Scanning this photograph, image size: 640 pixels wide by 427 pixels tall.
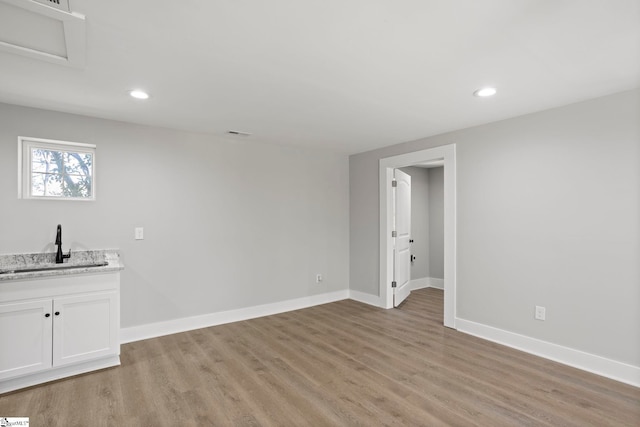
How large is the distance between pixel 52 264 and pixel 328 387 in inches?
110

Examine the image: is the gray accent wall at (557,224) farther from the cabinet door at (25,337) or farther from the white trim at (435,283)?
the cabinet door at (25,337)

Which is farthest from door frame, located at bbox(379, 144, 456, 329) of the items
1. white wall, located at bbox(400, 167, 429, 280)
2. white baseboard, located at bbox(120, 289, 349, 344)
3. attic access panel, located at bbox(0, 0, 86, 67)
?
attic access panel, located at bbox(0, 0, 86, 67)

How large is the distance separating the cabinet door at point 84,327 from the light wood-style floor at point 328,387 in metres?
0.20

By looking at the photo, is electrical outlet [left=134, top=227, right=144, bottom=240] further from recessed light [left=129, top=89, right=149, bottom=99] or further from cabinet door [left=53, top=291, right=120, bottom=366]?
recessed light [left=129, top=89, right=149, bottom=99]

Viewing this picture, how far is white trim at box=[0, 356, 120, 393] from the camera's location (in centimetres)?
258

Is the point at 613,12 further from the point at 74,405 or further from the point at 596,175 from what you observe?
the point at 74,405

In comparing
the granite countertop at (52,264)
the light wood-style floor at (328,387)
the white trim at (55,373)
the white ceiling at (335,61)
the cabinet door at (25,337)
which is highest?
the white ceiling at (335,61)

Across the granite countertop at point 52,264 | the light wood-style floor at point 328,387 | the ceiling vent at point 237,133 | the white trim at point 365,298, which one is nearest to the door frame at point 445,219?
the white trim at point 365,298

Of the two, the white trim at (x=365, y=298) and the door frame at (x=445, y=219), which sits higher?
the door frame at (x=445, y=219)

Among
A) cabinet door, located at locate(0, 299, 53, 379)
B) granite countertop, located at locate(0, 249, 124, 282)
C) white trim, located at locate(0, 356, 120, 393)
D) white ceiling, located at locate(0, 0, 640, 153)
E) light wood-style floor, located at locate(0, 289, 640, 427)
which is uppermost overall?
white ceiling, located at locate(0, 0, 640, 153)

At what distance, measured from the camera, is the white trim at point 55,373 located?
258cm

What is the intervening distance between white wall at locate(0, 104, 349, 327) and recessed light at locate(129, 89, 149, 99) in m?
0.98

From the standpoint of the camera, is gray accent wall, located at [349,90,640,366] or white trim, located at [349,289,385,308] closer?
gray accent wall, located at [349,90,640,366]

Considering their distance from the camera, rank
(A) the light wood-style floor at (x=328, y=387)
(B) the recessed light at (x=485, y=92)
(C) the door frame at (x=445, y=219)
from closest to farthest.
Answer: (A) the light wood-style floor at (x=328, y=387) < (B) the recessed light at (x=485, y=92) < (C) the door frame at (x=445, y=219)
